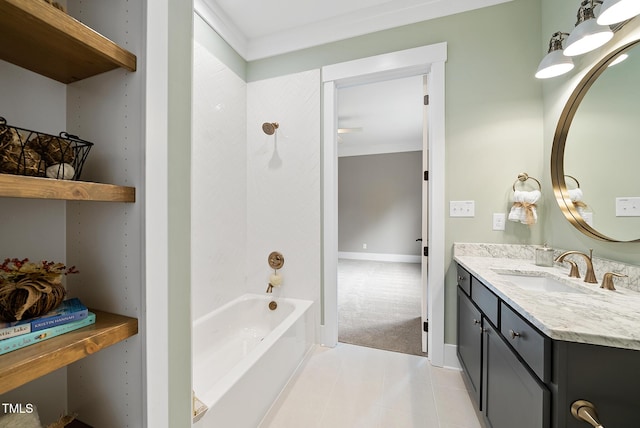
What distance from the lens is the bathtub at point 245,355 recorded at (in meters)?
1.17

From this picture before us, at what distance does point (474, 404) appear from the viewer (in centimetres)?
156

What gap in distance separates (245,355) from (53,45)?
2.06 m

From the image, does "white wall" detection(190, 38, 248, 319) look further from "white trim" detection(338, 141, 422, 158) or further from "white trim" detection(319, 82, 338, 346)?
"white trim" detection(338, 141, 422, 158)

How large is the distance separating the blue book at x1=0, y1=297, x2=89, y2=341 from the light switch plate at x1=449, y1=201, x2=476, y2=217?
2.12 meters

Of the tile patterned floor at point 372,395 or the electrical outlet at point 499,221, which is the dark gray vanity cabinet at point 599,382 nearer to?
the tile patterned floor at point 372,395

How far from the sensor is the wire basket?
54cm

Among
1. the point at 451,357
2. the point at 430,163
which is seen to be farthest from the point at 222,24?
the point at 451,357

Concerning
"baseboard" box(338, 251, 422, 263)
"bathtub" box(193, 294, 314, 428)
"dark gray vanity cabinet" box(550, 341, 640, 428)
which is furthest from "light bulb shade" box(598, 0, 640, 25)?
"baseboard" box(338, 251, 422, 263)

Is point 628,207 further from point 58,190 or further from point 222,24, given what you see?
point 222,24

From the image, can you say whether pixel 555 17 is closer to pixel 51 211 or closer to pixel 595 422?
pixel 595 422

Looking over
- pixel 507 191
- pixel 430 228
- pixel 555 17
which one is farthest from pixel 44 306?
pixel 555 17

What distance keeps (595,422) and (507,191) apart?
1499 millimetres

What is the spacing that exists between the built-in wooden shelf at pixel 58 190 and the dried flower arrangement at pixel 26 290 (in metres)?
0.21

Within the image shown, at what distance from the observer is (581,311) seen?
2.89 feet
